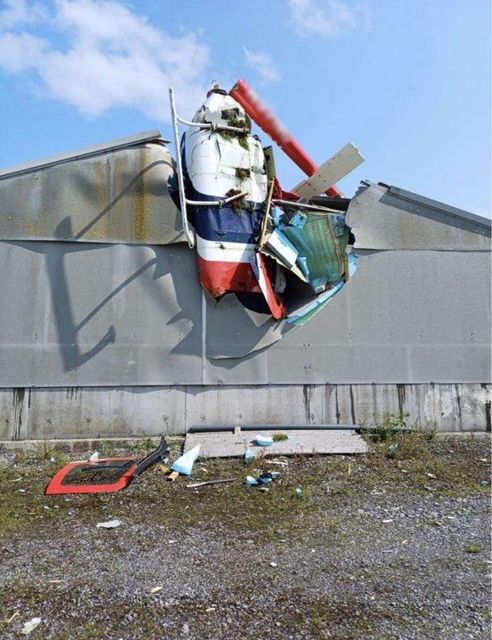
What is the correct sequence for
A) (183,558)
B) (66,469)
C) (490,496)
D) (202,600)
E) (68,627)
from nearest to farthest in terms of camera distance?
(68,627)
(202,600)
(183,558)
(490,496)
(66,469)

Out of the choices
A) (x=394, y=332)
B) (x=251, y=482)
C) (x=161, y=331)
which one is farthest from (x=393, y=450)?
(x=161, y=331)

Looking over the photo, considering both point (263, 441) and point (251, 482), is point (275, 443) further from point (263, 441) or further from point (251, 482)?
point (251, 482)

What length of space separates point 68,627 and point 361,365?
5.50 meters

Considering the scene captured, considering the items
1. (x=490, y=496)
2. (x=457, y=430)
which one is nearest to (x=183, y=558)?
(x=490, y=496)

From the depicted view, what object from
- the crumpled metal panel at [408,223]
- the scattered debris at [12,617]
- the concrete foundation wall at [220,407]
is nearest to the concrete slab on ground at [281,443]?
the concrete foundation wall at [220,407]

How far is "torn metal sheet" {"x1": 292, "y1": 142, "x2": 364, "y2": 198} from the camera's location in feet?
24.8

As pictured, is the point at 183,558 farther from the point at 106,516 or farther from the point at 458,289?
the point at 458,289

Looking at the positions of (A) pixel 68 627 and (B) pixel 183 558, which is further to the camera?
(B) pixel 183 558

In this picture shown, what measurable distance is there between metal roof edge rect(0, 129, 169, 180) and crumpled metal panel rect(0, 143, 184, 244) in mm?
44

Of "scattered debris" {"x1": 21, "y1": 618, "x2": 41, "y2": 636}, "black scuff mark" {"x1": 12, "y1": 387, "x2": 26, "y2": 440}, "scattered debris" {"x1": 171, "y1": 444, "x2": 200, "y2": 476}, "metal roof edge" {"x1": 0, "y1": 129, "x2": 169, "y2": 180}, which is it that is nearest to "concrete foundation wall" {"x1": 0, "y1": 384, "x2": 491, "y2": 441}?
"black scuff mark" {"x1": 12, "y1": 387, "x2": 26, "y2": 440}

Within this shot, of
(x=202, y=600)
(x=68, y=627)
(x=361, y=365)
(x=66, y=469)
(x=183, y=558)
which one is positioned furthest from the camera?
(x=361, y=365)

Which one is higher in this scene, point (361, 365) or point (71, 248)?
point (71, 248)

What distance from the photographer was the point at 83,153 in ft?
22.8

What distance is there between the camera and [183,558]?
3.59 meters
